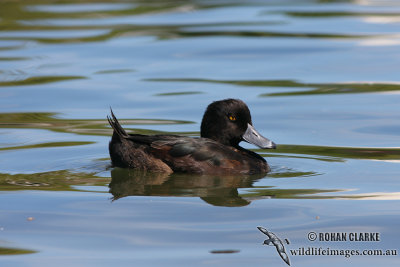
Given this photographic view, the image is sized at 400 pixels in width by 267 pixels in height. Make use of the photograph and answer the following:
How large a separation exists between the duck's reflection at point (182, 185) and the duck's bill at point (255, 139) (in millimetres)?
584

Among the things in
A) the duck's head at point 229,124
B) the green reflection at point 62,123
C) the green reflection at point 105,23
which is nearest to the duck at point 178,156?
the duck's head at point 229,124

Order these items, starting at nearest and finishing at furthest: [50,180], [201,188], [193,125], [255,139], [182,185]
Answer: [201,188]
[182,185]
[50,180]
[255,139]
[193,125]

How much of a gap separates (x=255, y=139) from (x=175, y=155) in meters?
1.11

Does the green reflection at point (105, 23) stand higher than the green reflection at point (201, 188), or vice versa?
the green reflection at point (105, 23)

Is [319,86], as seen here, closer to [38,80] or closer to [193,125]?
[193,125]

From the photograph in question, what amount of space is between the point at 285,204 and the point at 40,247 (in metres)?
2.13

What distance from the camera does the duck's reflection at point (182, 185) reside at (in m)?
7.70

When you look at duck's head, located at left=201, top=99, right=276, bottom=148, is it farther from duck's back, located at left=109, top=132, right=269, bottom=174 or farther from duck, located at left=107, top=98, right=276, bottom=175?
duck's back, located at left=109, top=132, right=269, bottom=174

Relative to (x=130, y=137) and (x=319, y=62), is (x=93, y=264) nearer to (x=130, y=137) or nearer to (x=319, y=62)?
(x=130, y=137)

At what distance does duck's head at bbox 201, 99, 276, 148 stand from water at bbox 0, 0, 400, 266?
0.44 metres

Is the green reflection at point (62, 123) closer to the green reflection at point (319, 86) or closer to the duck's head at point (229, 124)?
the duck's head at point (229, 124)

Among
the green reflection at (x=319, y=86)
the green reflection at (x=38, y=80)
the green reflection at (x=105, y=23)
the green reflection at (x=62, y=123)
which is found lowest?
the green reflection at (x=62, y=123)

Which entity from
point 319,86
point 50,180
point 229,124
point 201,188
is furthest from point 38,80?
point 201,188

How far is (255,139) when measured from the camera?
30.0ft
